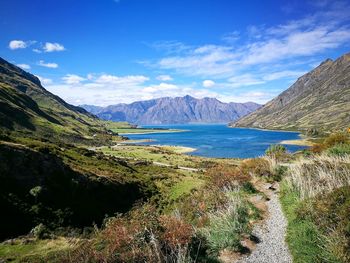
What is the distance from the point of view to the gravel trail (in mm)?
12344

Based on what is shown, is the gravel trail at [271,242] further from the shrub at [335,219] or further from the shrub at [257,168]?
the shrub at [257,168]

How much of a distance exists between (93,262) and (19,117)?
162 metres

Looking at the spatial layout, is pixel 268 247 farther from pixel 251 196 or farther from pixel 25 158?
pixel 25 158

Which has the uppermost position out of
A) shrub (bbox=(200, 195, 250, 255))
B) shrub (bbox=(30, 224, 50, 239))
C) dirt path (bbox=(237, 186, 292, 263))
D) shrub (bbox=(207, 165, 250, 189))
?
shrub (bbox=(207, 165, 250, 189))

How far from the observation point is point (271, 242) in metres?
14.0

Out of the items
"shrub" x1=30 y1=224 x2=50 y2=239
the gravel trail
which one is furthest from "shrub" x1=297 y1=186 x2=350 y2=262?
"shrub" x1=30 y1=224 x2=50 y2=239

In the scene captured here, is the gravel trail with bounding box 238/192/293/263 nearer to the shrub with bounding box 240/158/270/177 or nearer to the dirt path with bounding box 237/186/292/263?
the dirt path with bounding box 237/186/292/263

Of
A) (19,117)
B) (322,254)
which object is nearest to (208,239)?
(322,254)

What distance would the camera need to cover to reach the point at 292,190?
66.8 ft

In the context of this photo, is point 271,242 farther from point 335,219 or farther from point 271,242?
point 335,219

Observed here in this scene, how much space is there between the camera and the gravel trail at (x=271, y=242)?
12.3m

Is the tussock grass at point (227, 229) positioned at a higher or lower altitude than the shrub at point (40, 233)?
higher

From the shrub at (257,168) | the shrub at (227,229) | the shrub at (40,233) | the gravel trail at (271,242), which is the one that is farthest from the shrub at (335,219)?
the shrub at (40,233)

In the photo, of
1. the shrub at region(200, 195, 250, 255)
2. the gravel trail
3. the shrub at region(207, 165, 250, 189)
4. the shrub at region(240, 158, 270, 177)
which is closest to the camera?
the gravel trail
